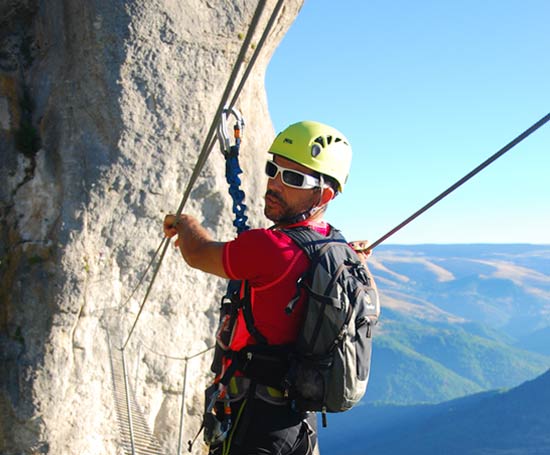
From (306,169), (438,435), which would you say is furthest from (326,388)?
(438,435)

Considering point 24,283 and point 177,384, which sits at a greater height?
point 24,283

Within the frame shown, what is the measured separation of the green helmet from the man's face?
0.05 meters

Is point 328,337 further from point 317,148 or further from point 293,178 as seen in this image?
point 317,148

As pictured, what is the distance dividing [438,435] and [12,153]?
137907mm

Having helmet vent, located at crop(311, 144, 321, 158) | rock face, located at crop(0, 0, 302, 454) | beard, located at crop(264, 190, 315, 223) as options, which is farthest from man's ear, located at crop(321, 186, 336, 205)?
rock face, located at crop(0, 0, 302, 454)

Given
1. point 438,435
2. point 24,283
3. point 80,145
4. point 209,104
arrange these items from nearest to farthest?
point 24,283
point 80,145
point 209,104
point 438,435

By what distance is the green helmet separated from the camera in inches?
174

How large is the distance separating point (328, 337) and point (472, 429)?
13991cm

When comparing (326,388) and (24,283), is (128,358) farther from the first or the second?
(326,388)

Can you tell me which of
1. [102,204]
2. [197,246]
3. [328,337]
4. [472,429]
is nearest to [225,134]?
[197,246]

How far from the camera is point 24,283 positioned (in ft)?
28.0

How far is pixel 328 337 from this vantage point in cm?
400

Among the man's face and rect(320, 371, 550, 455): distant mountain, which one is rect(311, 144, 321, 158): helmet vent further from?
rect(320, 371, 550, 455): distant mountain

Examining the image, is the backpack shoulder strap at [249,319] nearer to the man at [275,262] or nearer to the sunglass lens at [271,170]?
the man at [275,262]
